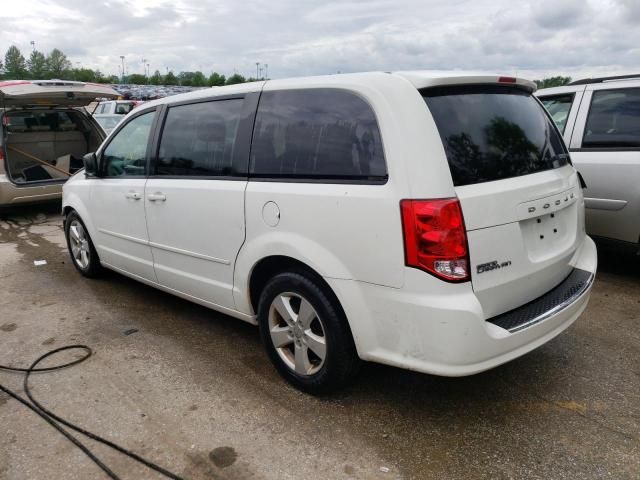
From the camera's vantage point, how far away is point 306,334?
9.63ft

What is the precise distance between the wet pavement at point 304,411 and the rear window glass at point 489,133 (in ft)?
4.13

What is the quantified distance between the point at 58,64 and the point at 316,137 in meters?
143

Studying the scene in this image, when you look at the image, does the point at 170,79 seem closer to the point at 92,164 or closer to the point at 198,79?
the point at 198,79

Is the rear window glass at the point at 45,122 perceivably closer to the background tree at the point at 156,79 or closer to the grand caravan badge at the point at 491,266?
the grand caravan badge at the point at 491,266

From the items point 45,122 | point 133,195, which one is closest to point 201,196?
point 133,195

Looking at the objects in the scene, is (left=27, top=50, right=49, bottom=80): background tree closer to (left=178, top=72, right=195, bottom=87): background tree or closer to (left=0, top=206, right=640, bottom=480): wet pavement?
(left=178, top=72, right=195, bottom=87): background tree

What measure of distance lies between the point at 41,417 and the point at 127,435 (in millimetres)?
563

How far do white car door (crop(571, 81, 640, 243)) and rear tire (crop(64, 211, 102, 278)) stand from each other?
4561 mm

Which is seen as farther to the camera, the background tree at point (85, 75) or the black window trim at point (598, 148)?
the background tree at point (85, 75)

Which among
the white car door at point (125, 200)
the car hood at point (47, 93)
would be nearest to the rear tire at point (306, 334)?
the white car door at point (125, 200)

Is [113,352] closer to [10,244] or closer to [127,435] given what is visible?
[127,435]

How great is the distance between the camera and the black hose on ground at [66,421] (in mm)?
2492

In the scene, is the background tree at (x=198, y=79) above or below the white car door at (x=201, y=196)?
above

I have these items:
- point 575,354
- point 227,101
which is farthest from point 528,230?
point 227,101
